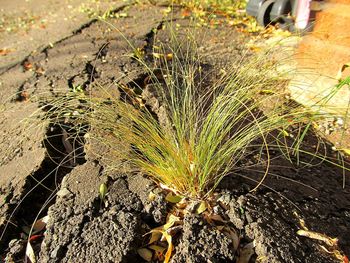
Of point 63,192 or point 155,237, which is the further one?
point 63,192

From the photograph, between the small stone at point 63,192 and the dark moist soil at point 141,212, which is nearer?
the dark moist soil at point 141,212

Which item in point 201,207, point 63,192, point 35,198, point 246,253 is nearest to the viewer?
point 246,253

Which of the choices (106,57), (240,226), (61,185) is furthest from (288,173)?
(106,57)

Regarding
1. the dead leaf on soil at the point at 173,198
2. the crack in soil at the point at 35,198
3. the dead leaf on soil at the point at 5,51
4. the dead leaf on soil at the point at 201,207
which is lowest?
the crack in soil at the point at 35,198

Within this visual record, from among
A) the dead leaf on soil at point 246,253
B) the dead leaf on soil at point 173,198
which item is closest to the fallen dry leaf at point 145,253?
the dead leaf on soil at point 173,198

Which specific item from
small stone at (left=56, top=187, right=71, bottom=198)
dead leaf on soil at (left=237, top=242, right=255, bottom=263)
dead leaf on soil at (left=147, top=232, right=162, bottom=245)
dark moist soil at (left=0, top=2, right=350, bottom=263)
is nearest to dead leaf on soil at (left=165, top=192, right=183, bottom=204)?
dark moist soil at (left=0, top=2, right=350, bottom=263)

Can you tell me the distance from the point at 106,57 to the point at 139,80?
1.90ft

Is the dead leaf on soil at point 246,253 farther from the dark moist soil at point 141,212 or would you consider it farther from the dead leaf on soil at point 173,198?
the dead leaf on soil at point 173,198

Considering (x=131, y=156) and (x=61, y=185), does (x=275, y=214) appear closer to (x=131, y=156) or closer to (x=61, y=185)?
(x=131, y=156)

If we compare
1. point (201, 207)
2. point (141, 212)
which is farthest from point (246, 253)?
point (141, 212)

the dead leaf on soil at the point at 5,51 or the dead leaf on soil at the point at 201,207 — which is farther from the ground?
the dead leaf on soil at the point at 201,207

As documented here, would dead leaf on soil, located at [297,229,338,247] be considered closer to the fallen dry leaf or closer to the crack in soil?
the fallen dry leaf

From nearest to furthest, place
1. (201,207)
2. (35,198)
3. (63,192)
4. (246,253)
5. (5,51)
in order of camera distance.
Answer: (246,253), (201,207), (63,192), (35,198), (5,51)

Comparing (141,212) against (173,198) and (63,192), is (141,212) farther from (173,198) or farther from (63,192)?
(63,192)
